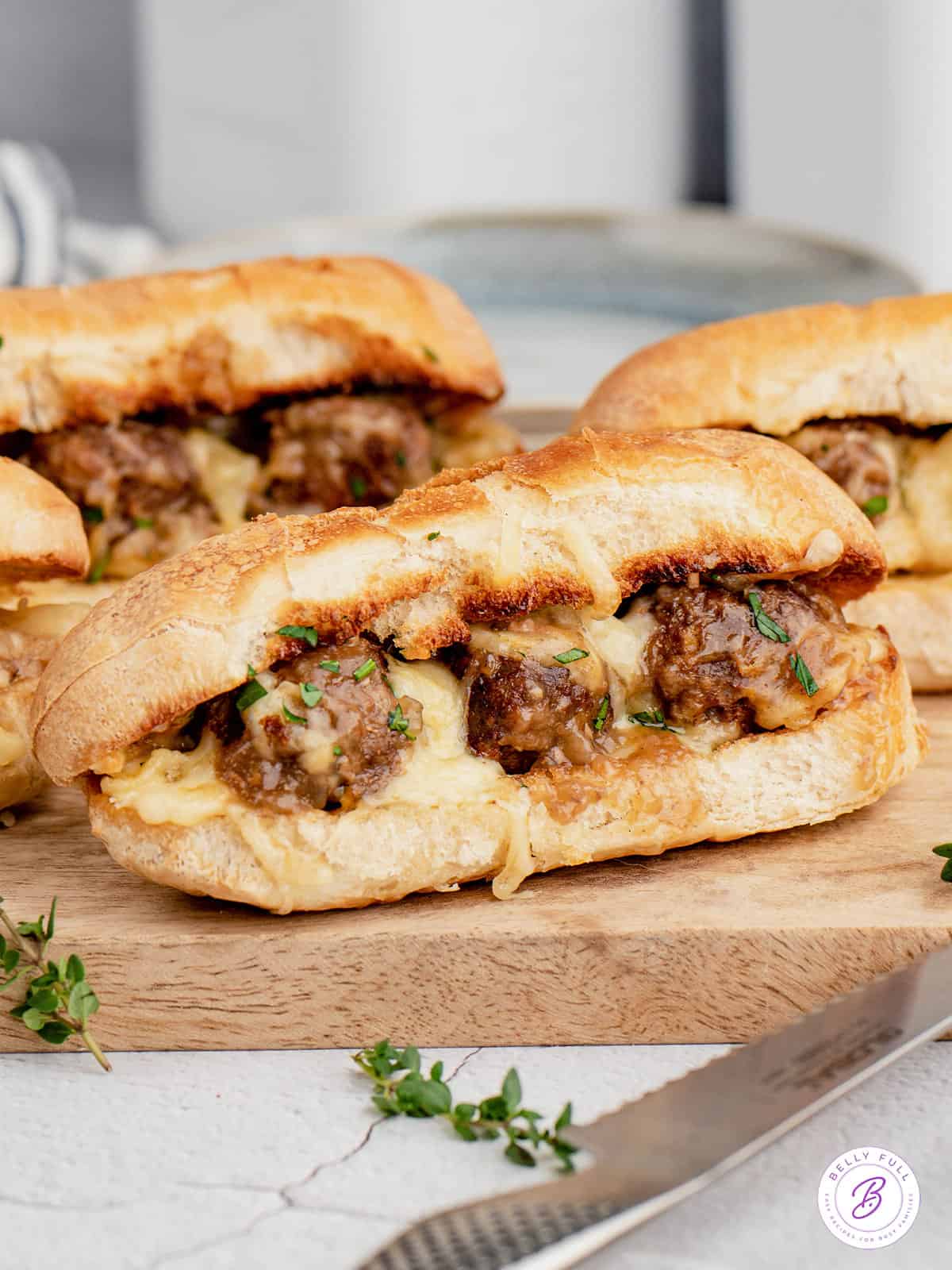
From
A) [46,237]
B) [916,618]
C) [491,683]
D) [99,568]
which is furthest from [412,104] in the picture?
[491,683]

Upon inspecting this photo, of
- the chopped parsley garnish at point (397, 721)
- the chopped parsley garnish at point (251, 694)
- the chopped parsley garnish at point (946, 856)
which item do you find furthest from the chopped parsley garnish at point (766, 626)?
the chopped parsley garnish at point (251, 694)

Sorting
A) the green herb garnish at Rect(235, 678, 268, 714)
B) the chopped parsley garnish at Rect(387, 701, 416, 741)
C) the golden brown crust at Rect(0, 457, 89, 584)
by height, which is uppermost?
the golden brown crust at Rect(0, 457, 89, 584)

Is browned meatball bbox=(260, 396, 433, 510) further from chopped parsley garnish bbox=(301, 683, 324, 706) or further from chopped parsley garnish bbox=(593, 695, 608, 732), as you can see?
chopped parsley garnish bbox=(301, 683, 324, 706)

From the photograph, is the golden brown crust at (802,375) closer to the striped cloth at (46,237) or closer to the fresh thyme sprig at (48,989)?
the fresh thyme sprig at (48,989)

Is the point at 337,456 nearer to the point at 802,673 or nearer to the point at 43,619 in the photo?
the point at 43,619

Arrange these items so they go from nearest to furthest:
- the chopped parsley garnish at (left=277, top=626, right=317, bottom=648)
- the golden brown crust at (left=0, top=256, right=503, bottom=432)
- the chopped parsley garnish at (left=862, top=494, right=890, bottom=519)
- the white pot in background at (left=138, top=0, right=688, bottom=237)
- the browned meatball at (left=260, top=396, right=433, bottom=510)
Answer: the chopped parsley garnish at (left=277, top=626, right=317, bottom=648)
the chopped parsley garnish at (left=862, top=494, right=890, bottom=519)
the golden brown crust at (left=0, top=256, right=503, bottom=432)
the browned meatball at (left=260, top=396, right=433, bottom=510)
the white pot in background at (left=138, top=0, right=688, bottom=237)

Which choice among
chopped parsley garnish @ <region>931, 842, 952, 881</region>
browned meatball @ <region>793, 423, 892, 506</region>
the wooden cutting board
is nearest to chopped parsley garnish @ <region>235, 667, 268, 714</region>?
the wooden cutting board
